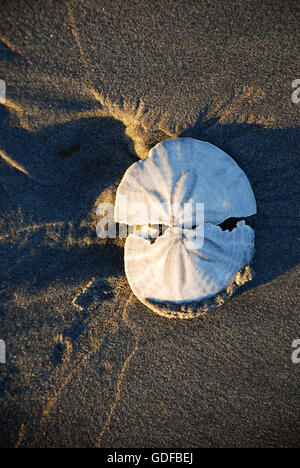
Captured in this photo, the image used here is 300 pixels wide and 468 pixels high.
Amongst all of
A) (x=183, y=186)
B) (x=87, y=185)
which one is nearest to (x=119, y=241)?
(x=87, y=185)

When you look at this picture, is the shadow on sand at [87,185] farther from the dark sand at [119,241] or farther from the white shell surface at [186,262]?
the white shell surface at [186,262]

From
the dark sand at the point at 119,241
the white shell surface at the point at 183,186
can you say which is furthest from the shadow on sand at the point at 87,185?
the white shell surface at the point at 183,186

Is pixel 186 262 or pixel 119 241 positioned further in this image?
pixel 119 241

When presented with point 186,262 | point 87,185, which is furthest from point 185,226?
point 87,185

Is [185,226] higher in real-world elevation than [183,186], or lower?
lower

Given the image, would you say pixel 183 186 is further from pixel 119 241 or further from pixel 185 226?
pixel 119 241

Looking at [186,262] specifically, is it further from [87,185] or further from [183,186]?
[87,185]

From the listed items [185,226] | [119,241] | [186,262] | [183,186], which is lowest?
[186,262]

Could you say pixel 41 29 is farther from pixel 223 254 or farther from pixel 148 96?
pixel 223 254
